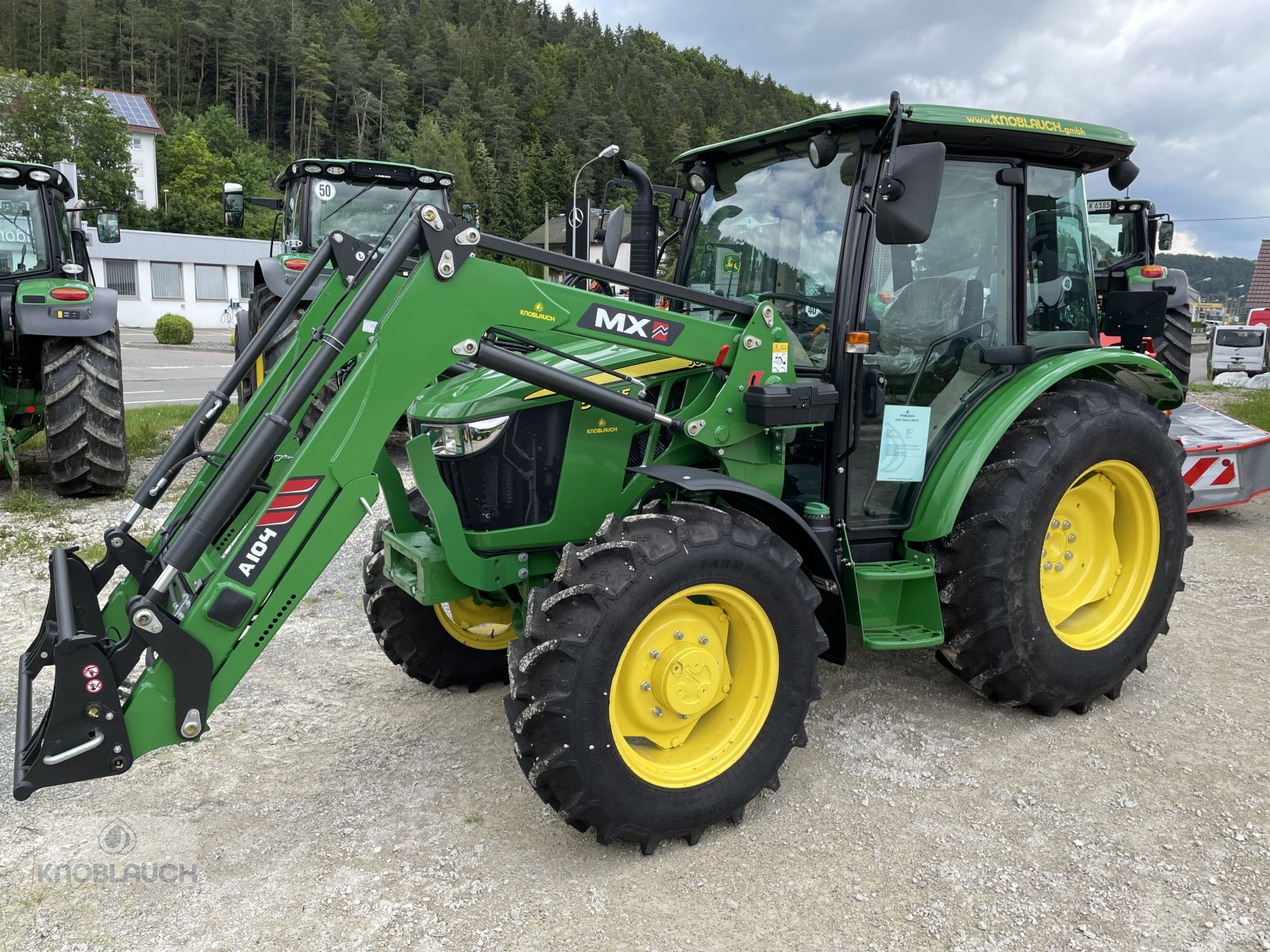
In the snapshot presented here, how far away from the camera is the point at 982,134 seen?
361cm

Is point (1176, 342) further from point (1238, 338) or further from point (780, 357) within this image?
point (1238, 338)

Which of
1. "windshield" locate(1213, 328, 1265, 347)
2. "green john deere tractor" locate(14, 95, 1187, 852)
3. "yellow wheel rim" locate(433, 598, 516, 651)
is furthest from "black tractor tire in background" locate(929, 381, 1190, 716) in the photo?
"windshield" locate(1213, 328, 1265, 347)

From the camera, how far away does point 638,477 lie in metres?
3.39

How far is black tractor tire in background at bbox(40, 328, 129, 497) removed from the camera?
742 centimetres

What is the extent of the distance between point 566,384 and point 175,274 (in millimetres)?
47628

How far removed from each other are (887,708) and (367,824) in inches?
85.4

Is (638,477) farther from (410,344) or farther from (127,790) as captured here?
(127,790)

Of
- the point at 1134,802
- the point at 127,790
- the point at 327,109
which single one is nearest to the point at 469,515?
the point at 127,790

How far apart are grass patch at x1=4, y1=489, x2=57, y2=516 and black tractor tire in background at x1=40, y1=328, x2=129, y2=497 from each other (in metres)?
0.16

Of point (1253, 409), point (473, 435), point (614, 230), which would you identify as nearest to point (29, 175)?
point (614, 230)

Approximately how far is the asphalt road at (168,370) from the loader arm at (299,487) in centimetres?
984

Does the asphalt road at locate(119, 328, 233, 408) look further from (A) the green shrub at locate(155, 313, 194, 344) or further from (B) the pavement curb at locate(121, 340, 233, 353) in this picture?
(A) the green shrub at locate(155, 313, 194, 344)

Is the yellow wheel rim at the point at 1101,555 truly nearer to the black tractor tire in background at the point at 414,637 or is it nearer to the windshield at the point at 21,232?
the black tractor tire in background at the point at 414,637

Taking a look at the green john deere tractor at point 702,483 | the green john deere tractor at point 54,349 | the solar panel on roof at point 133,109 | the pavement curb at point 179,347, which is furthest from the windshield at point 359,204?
the solar panel on roof at point 133,109
